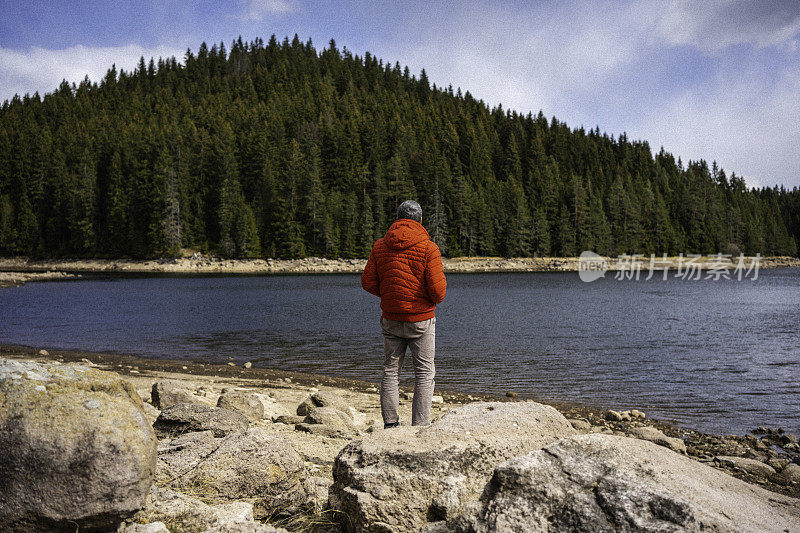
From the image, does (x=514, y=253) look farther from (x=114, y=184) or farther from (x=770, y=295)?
(x=114, y=184)

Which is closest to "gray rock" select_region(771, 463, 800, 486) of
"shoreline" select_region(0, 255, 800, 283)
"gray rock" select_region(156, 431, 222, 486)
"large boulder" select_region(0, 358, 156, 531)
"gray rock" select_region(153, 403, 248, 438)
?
"gray rock" select_region(153, 403, 248, 438)

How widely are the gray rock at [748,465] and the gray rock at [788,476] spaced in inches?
4.0

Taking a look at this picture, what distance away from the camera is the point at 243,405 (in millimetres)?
8688

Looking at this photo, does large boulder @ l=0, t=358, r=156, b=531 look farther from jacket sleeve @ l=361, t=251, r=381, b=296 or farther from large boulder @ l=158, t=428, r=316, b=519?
jacket sleeve @ l=361, t=251, r=381, b=296

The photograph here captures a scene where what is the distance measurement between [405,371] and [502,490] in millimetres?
13716

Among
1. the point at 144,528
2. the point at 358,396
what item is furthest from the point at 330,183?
the point at 144,528

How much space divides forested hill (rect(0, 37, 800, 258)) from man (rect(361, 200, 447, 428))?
82938 mm

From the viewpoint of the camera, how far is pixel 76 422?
293 cm

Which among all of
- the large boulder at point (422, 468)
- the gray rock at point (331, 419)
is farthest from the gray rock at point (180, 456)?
the gray rock at point (331, 419)

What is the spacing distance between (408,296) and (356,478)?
2.30 meters

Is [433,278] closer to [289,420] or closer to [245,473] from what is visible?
[245,473]

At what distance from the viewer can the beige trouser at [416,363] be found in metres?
5.30

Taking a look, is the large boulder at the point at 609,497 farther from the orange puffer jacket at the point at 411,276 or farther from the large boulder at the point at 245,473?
the orange puffer jacket at the point at 411,276

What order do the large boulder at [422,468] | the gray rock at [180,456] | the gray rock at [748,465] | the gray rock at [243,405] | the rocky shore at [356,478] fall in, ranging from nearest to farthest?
the rocky shore at [356,478], the large boulder at [422,468], the gray rock at [180,456], the gray rock at [748,465], the gray rock at [243,405]
